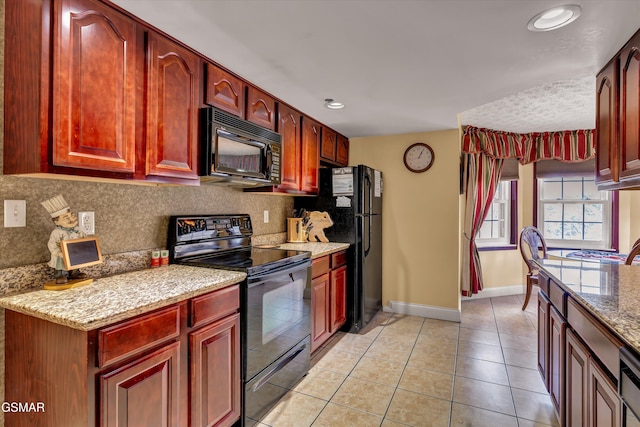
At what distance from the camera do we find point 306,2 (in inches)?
55.3

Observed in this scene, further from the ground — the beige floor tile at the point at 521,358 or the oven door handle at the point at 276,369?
the oven door handle at the point at 276,369

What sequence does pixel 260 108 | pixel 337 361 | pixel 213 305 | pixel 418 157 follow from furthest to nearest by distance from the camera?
pixel 418 157, pixel 337 361, pixel 260 108, pixel 213 305

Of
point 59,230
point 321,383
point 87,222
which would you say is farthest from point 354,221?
point 59,230

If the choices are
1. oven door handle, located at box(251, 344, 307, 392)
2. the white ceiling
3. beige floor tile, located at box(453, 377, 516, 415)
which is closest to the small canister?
oven door handle, located at box(251, 344, 307, 392)

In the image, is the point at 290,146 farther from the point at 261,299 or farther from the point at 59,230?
the point at 59,230

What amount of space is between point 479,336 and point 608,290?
1.79 metres

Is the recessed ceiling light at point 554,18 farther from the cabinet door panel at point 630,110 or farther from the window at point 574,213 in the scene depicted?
the window at point 574,213

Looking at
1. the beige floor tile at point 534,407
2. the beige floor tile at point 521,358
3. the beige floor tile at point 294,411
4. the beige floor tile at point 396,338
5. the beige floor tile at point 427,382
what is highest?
the beige floor tile at point 396,338

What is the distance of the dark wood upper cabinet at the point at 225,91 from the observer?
1.96 meters

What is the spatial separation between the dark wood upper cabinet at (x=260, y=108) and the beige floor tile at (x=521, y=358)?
271cm

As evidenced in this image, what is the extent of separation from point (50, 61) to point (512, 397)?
3.07m

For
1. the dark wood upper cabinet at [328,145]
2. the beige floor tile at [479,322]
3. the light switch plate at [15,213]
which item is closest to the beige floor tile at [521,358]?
the beige floor tile at [479,322]

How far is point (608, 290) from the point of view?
1.58m

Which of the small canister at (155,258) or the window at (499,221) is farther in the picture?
the window at (499,221)
